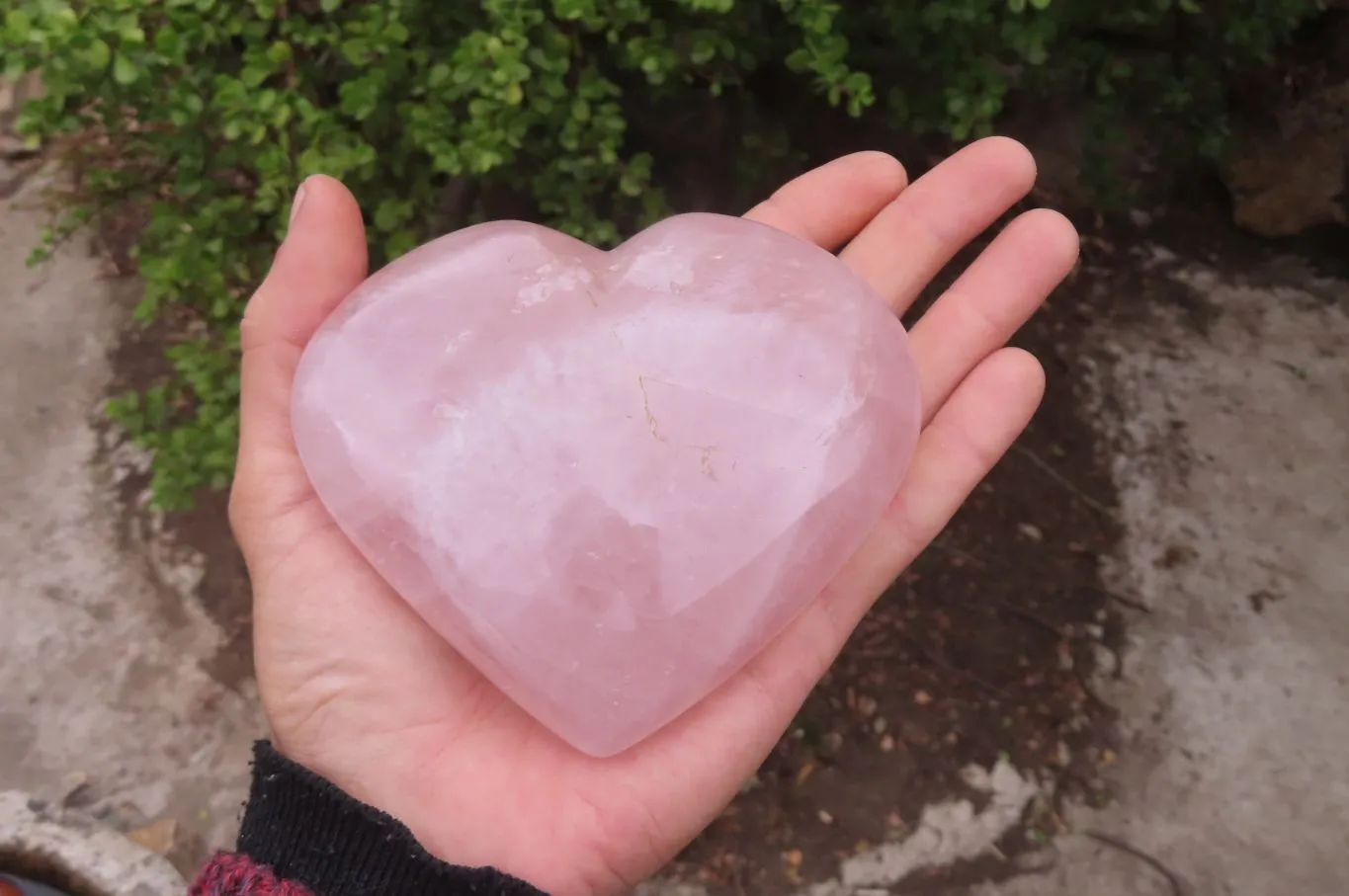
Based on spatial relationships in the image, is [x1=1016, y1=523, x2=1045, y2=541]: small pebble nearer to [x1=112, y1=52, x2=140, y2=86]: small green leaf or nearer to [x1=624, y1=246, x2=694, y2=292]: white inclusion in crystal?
[x1=624, y1=246, x2=694, y2=292]: white inclusion in crystal

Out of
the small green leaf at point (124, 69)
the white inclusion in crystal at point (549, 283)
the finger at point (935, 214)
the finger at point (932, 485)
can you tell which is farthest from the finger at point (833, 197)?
the small green leaf at point (124, 69)

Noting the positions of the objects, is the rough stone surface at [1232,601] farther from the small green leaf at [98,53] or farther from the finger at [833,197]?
the small green leaf at [98,53]

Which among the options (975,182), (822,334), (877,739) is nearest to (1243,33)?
(975,182)

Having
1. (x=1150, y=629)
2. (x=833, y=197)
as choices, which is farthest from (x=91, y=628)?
(x=1150, y=629)

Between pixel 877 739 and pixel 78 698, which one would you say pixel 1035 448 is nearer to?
pixel 877 739

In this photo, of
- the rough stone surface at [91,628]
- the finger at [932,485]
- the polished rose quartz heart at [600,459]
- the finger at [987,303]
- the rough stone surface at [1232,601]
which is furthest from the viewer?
the rough stone surface at [91,628]

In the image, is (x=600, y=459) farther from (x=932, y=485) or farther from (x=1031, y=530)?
(x=1031, y=530)

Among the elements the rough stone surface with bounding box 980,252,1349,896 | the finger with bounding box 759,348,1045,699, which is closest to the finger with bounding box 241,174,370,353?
the finger with bounding box 759,348,1045,699
